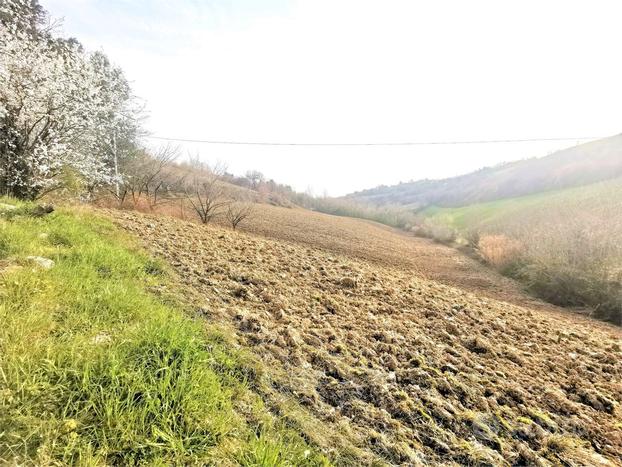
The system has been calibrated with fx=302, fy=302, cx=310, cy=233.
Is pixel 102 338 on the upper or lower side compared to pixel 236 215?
lower

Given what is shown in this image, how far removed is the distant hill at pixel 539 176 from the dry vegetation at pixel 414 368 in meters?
39.4

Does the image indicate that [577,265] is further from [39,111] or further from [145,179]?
[145,179]

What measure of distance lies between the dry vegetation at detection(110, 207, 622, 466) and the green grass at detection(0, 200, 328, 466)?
0.40 metres

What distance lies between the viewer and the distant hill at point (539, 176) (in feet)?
118

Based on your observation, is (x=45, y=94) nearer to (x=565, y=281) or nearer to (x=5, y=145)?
(x=5, y=145)

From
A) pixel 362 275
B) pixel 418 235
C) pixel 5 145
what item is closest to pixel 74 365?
pixel 362 275

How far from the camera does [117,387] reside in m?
1.63

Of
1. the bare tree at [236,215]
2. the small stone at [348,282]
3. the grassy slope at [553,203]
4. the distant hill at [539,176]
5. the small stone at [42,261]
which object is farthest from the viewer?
the distant hill at [539,176]

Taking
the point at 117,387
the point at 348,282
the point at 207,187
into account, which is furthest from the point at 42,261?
the point at 207,187

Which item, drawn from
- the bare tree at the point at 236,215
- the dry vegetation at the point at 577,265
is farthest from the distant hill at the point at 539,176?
the bare tree at the point at 236,215

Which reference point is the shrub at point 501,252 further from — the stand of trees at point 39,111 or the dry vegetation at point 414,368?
the stand of trees at point 39,111

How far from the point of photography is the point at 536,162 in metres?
54.7

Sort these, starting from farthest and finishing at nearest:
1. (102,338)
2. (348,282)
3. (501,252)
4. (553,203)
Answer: (553,203)
(501,252)
(348,282)
(102,338)

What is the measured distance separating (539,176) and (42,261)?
5853 centimetres
